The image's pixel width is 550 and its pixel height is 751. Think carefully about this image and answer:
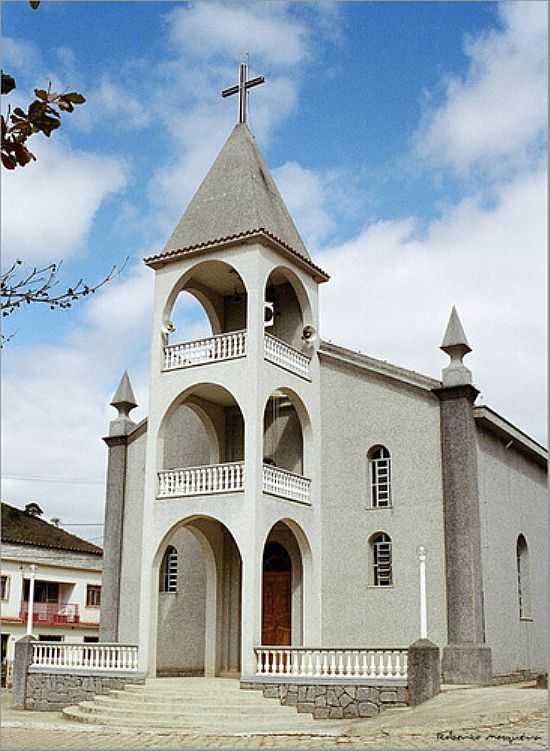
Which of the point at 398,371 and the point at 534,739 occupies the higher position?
the point at 398,371

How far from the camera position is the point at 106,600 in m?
24.1

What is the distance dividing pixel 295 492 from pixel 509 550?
499cm

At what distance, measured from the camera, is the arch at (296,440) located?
21.6 m

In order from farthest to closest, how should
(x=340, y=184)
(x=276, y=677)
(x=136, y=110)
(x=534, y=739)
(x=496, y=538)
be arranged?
(x=496, y=538), (x=276, y=677), (x=534, y=739), (x=340, y=184), (x=136, y=110)

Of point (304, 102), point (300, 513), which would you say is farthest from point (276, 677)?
point (304, 102)

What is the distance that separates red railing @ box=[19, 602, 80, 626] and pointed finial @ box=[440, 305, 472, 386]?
99.3 feet

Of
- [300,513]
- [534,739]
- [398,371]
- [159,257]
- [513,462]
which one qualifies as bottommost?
[534,739]

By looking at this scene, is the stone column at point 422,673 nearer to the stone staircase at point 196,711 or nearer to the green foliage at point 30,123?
the stone staircase at point 196,711

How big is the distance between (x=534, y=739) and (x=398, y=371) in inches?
407

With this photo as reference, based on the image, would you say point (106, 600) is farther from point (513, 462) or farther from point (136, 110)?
point (136, 110)

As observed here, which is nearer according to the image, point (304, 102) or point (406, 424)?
point (304, 102)

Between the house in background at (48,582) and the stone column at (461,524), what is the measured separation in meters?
27.4

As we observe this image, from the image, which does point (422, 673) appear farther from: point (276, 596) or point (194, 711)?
point (276, 596)

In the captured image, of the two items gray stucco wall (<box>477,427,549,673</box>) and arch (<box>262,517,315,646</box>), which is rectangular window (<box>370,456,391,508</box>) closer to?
arch (<box>262,517,315,646</box>)
